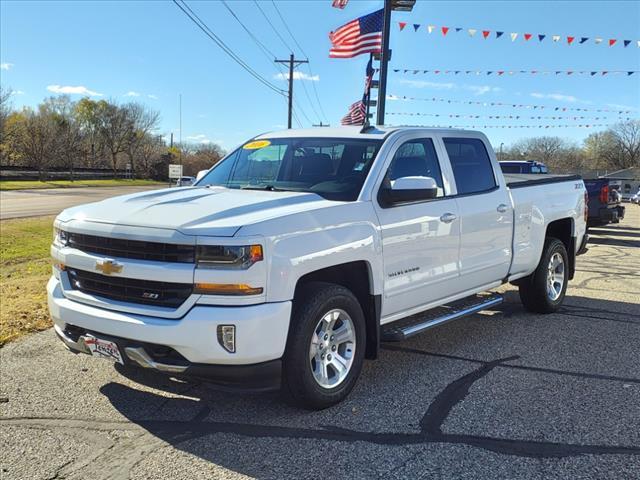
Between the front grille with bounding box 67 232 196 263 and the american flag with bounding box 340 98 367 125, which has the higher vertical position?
the american flag with bounding box 340 98 367 125

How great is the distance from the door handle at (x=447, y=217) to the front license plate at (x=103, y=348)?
107 inches

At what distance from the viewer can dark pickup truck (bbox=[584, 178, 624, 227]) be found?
14859mm

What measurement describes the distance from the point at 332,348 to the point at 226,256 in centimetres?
112

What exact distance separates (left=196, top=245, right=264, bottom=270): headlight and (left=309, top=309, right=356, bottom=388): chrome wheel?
742 millimetres

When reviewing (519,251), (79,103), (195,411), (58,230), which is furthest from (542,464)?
(79,103)

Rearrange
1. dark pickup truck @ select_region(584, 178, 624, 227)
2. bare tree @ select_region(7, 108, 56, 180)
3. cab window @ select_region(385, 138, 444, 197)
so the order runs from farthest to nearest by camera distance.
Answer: bare tree @ select_region(7, 108, 56, 180), dark pickup truck @ select_region(584, 178, 624, 227), cab window @ select_region(385, 138, 444, 197)

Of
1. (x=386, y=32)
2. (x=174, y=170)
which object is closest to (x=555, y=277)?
(x=386, y=32)

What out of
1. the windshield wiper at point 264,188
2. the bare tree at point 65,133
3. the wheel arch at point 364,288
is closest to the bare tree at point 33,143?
the bare tree at point 65,133

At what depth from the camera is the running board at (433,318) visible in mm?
4387

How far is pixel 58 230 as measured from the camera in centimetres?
410

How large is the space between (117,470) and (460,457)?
1921 mm

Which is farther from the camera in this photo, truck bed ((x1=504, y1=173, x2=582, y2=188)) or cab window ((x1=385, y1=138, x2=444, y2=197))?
truck bed ((x1=504, y1=173, x2=582, y2=188))

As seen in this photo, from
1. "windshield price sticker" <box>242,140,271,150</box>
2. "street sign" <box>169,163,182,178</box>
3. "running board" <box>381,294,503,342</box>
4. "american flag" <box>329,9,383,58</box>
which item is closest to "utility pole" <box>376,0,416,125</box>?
"american flag" <box>329,9,383,58</box>

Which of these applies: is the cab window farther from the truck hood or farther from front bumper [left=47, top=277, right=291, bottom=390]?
front bumper [left=47, top=277, right=291, bottom=390]
